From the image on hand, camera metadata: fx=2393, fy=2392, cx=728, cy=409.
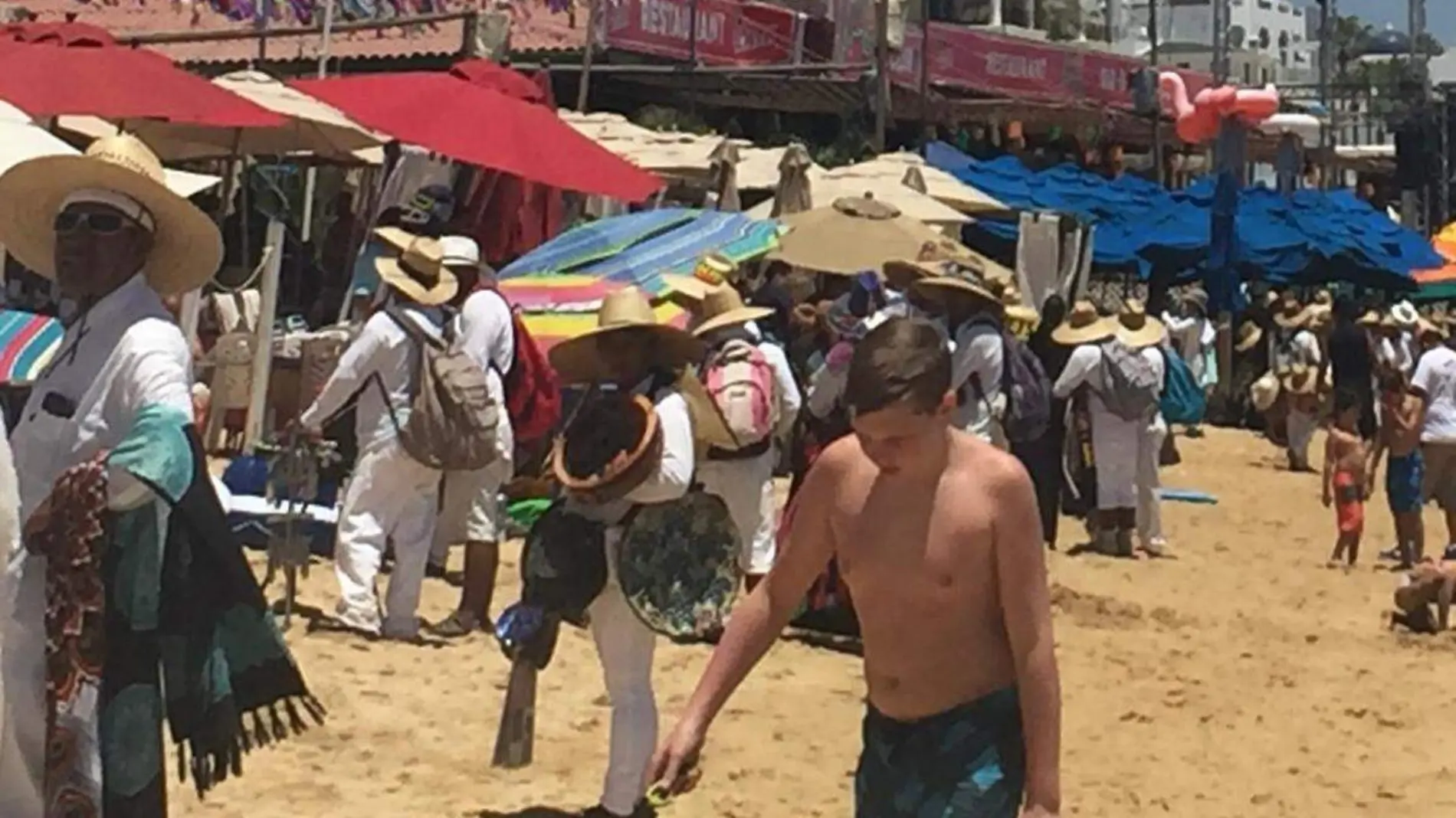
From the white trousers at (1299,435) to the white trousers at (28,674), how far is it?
18423mm

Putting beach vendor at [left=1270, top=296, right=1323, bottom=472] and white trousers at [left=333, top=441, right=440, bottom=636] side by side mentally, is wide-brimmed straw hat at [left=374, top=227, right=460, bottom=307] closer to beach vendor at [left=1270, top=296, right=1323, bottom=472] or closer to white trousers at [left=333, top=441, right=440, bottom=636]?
white trousers at [left=333, top=441, right=440, bottom=636]

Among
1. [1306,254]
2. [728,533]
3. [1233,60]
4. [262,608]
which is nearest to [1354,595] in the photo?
[728,533]

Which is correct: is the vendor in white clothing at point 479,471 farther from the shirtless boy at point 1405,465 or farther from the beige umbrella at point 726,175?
the shirtless boy at point 1405,465

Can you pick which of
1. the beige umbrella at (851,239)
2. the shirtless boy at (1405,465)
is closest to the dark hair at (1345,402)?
the shirtless boy at (1405,465)

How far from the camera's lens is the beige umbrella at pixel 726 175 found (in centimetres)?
1584

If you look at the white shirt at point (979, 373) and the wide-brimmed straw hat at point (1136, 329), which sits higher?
the white shirt at point (979, 373)

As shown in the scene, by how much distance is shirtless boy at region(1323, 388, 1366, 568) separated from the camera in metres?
14.6

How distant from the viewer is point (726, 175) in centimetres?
1591

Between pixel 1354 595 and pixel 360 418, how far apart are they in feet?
22.3

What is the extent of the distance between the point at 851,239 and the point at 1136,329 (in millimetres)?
2381

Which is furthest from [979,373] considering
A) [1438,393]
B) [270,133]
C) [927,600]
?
[927,600]

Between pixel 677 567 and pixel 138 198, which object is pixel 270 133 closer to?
pixel 677 567

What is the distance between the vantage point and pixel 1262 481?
2016cm

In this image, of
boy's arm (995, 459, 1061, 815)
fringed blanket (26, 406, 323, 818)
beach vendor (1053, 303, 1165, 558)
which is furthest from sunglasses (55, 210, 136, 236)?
beach vendor (1053, 303, 1165, 558)
